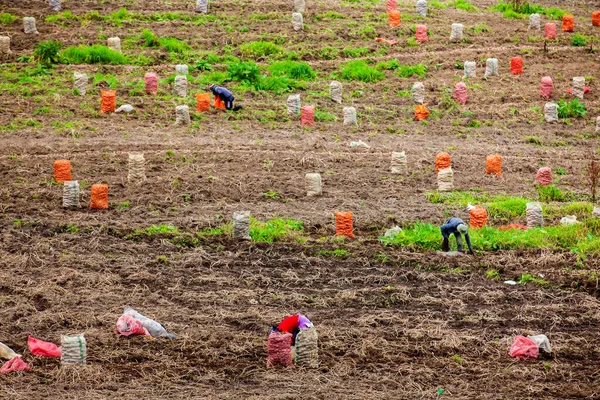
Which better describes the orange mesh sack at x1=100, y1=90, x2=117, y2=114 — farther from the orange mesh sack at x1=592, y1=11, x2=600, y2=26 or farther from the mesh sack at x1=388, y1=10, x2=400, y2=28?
the orange mesh sack at x1=592, y1=11, x2=600, y2=26

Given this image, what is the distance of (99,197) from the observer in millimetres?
14453

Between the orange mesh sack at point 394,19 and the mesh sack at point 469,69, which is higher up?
the orange mesh sack at point 394,19

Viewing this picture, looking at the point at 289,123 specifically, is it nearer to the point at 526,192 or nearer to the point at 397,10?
the point at 526,192

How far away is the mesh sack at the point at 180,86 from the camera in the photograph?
19.8 meters

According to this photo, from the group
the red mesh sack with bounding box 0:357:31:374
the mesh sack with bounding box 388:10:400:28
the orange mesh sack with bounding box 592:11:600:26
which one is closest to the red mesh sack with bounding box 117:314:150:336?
the red mesh sack with bounding box 0:357:31:374

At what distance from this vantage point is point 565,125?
1948cm

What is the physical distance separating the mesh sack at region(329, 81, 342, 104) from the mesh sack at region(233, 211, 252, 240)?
718cm

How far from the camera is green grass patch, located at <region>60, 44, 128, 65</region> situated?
21.8 m

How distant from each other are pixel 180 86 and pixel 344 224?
24.5ft

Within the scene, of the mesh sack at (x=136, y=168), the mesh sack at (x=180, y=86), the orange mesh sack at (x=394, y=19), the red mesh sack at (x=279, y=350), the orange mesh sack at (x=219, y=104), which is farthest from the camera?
the orange mesh sack at (x=394, y=19)

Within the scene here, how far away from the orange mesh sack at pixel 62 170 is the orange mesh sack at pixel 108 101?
11.8ft

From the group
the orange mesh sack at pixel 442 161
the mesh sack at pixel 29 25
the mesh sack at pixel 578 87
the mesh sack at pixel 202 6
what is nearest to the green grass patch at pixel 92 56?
the mesh sack at pixel 29 25

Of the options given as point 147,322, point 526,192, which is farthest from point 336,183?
point 147,322

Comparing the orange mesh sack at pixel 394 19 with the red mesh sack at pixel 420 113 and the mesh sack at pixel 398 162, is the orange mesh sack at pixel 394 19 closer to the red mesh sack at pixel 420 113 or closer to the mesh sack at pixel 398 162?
the red mesh sack at pixel 420 113
